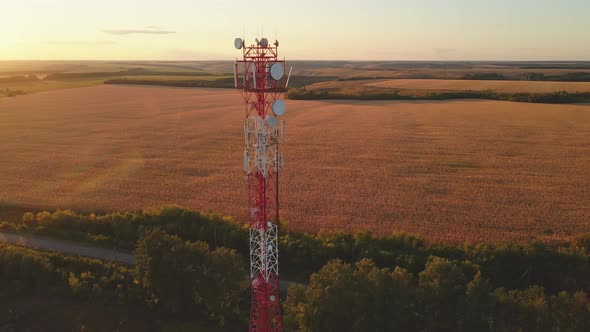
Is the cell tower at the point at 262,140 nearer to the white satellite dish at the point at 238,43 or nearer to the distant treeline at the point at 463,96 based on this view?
the white satellite dish at the point at 238,43

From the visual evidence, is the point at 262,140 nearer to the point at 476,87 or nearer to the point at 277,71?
the point at 277,71

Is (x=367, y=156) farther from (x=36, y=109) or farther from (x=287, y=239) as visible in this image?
(x=36, y=109)

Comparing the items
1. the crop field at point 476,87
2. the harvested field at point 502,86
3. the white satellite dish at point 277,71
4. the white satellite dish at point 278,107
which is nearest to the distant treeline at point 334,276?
the white satellite dish at point 278,107

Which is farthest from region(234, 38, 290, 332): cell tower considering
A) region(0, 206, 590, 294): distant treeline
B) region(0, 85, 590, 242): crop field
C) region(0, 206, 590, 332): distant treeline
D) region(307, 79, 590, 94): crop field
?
region(307, 79, 590, 94): crop field

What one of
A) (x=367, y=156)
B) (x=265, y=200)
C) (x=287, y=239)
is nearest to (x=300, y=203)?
(x=287, y=239)

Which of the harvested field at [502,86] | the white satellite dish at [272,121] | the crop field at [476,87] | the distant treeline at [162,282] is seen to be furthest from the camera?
the crop field at [476,87]

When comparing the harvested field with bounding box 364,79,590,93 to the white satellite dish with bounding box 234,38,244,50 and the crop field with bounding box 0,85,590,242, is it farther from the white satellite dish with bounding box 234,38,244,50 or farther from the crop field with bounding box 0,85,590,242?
the white satellite dish with bounding box 234,38,244,50
